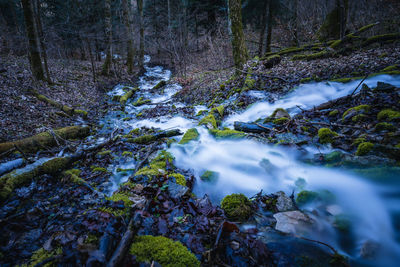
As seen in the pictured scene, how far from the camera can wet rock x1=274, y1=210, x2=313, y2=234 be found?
2188mm

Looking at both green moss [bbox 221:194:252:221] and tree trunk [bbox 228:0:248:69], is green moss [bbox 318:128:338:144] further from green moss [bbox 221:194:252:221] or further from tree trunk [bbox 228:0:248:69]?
tree trunk [bbox 228:0:248:69]

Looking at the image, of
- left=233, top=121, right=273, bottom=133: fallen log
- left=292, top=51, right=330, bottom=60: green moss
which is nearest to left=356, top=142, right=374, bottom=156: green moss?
left=233, top=121, right=273, bottom=133: fallen log

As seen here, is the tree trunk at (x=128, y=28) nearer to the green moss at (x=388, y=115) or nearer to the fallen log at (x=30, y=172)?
the fallen log at (x=30, y=172)

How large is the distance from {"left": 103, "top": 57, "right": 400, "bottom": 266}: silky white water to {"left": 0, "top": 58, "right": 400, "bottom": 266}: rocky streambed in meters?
0.02

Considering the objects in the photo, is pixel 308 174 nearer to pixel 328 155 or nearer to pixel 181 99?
pixel 328 155

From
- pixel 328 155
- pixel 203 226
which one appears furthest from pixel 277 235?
pixel 328 155

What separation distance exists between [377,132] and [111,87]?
1633 centimetres

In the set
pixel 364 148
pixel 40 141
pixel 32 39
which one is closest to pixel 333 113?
pixel 364 148

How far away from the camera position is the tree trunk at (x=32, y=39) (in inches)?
355

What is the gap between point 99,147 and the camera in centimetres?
527

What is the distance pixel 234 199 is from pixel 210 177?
3.69 feet

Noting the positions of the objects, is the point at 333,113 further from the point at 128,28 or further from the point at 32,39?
the point at 128,28

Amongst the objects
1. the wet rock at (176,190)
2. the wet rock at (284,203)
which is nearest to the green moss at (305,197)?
the wet rock at (284,203)

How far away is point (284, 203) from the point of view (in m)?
2.70
